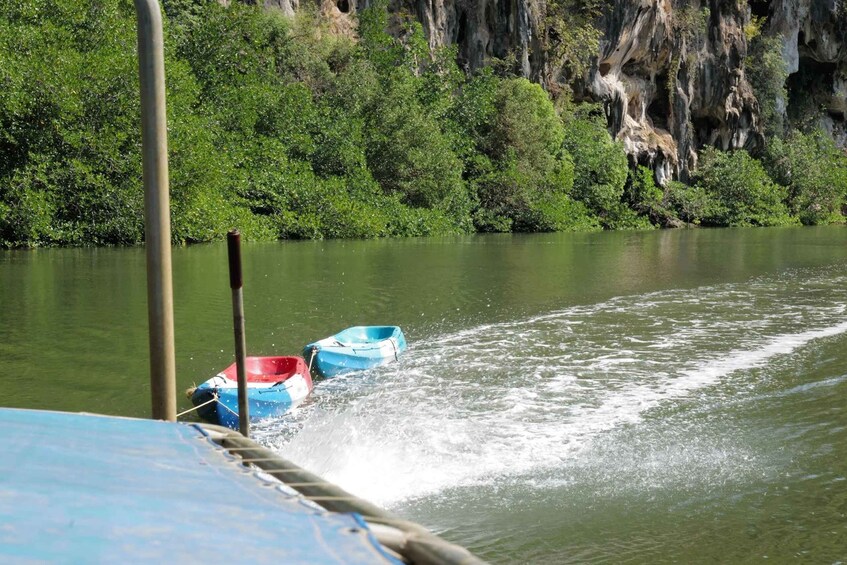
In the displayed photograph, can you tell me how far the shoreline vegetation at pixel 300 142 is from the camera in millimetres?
27766

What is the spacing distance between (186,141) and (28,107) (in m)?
4.92

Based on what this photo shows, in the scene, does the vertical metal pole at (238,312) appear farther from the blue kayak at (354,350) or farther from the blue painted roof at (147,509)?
the blue kayak at (354,350)

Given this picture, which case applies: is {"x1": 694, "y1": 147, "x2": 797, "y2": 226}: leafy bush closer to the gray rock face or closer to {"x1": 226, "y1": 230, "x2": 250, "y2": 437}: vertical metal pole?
the gray rock face

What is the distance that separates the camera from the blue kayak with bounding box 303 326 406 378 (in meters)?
11.5

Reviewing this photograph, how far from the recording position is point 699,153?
221 ft

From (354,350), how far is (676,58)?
54.6m

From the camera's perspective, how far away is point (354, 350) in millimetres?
11875

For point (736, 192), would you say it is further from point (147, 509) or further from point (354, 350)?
point (147, 509)

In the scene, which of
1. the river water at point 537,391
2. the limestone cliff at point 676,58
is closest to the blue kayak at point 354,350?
the river water at point 537,391

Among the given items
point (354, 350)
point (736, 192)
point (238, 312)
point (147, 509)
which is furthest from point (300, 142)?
point (736, 192)

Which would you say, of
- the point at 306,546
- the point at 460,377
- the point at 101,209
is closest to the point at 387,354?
the point at 460,377

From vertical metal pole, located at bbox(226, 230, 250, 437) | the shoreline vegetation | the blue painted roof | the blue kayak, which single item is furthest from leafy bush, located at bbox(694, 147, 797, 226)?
the blue painted roof

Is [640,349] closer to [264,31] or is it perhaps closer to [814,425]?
[814,425]

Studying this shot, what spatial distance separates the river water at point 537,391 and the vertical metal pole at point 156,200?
2.05m
